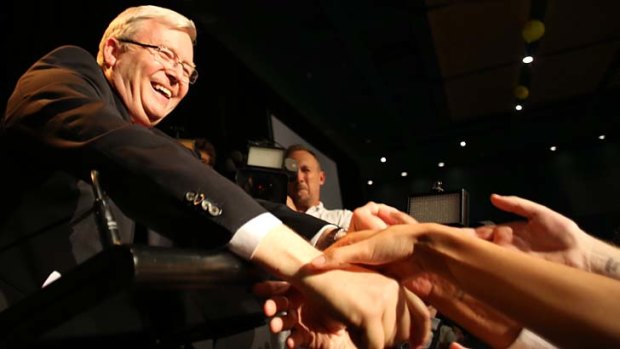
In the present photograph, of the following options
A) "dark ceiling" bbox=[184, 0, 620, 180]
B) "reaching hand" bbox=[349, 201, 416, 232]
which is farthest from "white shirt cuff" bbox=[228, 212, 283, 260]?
"dark ceiling" bbox=[184, 0, 620, 180]

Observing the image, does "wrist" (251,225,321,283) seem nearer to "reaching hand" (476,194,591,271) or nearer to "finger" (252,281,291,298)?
"finger" (252,281,291,298)

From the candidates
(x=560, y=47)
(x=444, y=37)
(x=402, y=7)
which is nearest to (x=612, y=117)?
(x=560, y=47)

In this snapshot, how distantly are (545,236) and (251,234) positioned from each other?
77cm

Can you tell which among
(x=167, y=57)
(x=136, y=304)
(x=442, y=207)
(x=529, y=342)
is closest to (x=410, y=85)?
(x=442, y=207)

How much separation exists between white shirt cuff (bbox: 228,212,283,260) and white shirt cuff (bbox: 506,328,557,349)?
577 mm

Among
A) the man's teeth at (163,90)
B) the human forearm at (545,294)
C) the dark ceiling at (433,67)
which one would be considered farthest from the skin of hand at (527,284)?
the dark ceiling at (433,67)

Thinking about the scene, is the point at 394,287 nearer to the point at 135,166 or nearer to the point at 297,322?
the point at 297,322

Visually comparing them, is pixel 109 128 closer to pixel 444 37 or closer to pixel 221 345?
pixel 221 345

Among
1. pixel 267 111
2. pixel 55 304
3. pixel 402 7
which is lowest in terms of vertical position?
pixel 55 304

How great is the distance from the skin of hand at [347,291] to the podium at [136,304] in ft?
0.32

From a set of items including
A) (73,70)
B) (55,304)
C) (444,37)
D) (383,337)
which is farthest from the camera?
(444,37)

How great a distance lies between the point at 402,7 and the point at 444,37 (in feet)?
2.08

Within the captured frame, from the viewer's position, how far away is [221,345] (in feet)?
2.65

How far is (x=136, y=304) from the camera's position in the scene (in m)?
0.59
